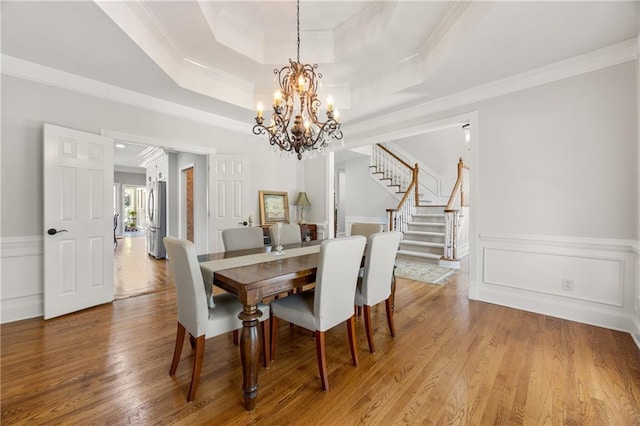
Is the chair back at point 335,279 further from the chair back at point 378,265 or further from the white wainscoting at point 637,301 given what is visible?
the white wainscoting at point 637,301

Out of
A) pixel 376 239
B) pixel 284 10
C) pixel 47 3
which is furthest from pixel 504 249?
pixel 47 3

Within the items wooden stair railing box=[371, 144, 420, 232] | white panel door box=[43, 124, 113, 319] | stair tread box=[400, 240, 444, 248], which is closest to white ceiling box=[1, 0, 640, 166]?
white panel door box=[43, 124, 113, 319]

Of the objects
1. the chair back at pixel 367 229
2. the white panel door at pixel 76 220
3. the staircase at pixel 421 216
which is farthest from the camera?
the staircase at pixel 421 216

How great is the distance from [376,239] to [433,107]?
2631 millimetres

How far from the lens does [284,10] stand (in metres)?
2.62

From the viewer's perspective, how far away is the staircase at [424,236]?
17.9 feet

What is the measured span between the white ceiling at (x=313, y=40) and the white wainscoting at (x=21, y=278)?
1.91m

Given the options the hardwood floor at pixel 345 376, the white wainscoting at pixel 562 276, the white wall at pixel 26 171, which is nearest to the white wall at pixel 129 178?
the white wall at pixel 26 171

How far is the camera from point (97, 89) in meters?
3.16

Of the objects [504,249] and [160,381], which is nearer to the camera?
[160,381]

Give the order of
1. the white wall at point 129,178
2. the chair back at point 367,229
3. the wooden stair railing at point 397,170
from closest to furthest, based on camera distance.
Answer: the chair back at point 367,229, the wooden stair railing at point 397,170, the white wall at point 129,178

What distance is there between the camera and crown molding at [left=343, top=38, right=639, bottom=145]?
2.53 m

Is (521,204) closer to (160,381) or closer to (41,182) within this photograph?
(160,381)

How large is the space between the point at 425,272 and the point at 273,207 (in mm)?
3012
